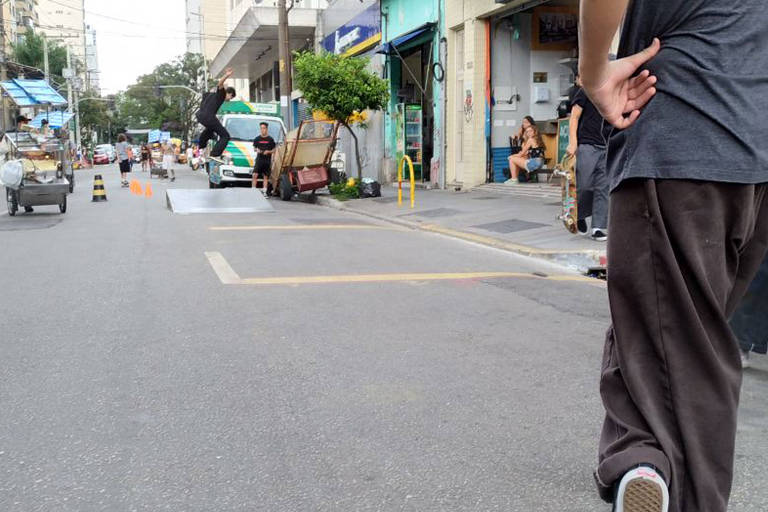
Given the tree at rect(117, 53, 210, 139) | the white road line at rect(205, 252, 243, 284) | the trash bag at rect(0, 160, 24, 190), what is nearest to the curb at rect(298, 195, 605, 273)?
the white road line at rect(205, 252, 243, 284)

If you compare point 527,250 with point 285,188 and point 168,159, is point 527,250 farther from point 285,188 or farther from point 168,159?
point 168,159

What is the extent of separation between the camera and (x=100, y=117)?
87812 millimetres

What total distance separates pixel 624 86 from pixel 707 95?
18 centimetres

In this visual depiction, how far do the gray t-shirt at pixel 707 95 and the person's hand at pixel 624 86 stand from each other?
1.0 inches

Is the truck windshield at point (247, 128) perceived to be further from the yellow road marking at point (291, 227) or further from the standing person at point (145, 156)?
the standing person at point (145, 156)

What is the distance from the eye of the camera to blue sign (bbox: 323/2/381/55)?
2302 cm

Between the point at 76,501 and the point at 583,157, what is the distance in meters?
7.32

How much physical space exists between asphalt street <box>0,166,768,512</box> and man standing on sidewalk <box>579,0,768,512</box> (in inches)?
35.9

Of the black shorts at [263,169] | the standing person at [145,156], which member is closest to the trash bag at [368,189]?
the black shorts at [263,169]

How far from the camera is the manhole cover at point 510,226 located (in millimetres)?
10891

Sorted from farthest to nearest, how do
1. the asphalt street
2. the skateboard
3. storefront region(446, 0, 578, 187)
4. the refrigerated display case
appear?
the refrigerated display case < storefront region(446, 0, 578, 187) < the skateboard < the asphalt street

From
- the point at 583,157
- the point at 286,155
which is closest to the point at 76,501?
the point at 583,157

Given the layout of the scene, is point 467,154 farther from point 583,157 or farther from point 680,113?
point 680,113

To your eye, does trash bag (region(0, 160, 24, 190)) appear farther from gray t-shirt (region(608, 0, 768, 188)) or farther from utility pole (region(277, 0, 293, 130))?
gray t-shirt (region(608, 0, 768, 188))
